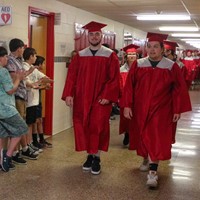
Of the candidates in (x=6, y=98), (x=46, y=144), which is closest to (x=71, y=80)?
(x=6, y=98)

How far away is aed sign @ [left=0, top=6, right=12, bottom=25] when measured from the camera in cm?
414

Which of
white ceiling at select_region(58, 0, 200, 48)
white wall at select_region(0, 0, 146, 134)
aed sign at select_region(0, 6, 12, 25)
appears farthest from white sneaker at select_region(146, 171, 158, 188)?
white ceiling at select_region(58, 0, 200, 48)

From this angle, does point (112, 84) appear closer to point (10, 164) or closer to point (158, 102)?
point (158, 102)

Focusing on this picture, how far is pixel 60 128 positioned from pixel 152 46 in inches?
120

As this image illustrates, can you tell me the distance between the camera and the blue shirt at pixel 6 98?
3660 millimetres

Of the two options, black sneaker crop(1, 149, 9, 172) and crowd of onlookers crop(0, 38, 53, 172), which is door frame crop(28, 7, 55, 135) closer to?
crowd of onlookers crop(0, 38, 53, 172)

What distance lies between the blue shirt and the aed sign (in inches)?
29.7

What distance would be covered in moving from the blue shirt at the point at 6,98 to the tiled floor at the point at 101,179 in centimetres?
68

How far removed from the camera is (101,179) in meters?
3.84

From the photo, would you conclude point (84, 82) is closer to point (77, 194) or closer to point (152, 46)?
point (152, 46)

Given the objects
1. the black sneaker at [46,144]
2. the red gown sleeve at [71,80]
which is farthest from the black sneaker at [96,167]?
the black sneaker at [46,144]

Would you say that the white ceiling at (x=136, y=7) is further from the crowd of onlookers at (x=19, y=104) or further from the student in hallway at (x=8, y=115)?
the student in hallway at (x=8, y=115)

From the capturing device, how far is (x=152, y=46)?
369cm

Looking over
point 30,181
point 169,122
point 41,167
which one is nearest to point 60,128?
point 41,167
